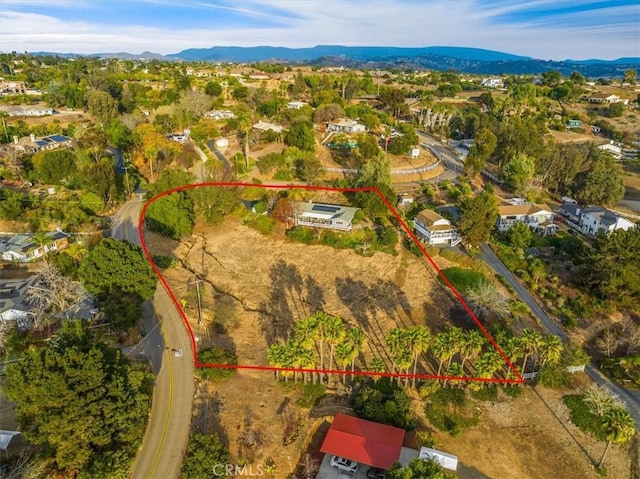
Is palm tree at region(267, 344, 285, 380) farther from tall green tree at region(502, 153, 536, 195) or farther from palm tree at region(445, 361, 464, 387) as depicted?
tall green tree at region(502, 153, 536, 195)

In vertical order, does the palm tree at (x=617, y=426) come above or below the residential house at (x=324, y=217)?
below

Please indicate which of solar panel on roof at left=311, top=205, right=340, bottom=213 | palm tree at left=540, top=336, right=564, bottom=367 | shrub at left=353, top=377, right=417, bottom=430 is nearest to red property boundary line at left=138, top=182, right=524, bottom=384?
shrub at left=353, top=377, right=417, bottom=430

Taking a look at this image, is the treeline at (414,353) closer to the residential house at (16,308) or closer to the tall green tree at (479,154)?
the residential house at (16,308)

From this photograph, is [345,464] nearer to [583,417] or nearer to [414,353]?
[414,353]

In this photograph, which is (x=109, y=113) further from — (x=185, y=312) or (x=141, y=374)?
(x=141, y=374)

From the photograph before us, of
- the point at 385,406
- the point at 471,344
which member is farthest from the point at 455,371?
the point at 385,406

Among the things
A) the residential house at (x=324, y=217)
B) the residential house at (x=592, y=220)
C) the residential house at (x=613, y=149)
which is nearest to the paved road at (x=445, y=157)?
the residential house at (x=592, y=220)

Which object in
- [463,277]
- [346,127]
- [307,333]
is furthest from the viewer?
[346,127]
